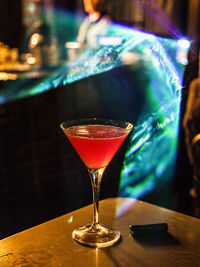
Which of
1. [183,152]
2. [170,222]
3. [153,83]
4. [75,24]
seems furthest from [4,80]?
[75,24]

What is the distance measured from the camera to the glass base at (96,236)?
1110 mm

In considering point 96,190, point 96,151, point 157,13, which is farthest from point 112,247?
point 157,13

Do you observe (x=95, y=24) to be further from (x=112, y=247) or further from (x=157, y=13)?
(x=112, y=247)

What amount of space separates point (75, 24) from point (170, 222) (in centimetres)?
891

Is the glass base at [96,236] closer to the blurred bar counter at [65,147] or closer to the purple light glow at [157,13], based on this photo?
the blurred bar counter at [65,147]

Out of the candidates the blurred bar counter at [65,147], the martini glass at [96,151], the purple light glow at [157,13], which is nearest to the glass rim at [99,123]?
the martini glass at [96,151]

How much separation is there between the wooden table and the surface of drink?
25 centimetres

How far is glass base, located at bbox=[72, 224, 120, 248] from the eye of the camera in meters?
1.11

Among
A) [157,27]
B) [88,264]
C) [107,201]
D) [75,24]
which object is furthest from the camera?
[75,24]

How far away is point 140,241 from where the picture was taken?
1.13 metres

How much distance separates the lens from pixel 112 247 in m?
1.09

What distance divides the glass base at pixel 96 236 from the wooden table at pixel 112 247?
2 centimetres

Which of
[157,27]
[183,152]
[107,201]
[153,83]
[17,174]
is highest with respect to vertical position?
[157,27]

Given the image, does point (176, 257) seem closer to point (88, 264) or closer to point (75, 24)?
point (88, 264)
